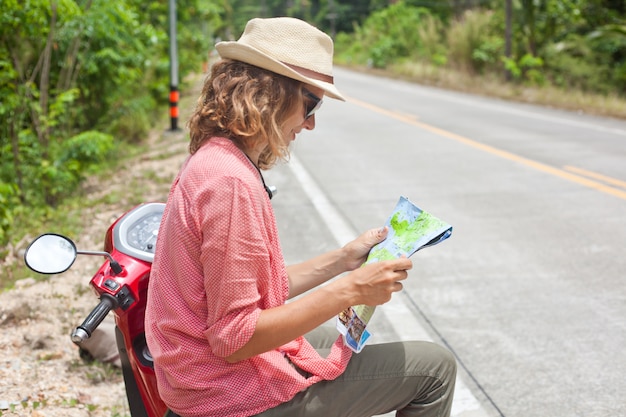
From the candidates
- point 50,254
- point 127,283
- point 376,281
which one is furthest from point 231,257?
point 50,254

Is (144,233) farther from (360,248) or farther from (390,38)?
(390,38)

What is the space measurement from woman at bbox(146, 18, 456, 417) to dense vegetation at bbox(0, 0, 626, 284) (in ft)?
14.7

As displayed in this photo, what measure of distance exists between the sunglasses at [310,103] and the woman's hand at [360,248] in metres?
0.51

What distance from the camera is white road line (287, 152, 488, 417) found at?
11.6ft

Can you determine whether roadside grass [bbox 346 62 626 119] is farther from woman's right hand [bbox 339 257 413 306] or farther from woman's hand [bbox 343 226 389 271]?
woman's right hand [bbox 339 257 413 306]

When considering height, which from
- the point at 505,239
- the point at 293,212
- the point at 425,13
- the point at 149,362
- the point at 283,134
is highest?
the point at 283,134

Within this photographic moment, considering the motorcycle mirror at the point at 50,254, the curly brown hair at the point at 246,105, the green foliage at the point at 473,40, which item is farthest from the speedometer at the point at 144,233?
the green foliage at the point at 473,40

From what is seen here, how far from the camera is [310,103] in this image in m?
2.23

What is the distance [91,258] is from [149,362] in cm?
364

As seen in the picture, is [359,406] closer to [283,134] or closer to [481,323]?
[283,134]

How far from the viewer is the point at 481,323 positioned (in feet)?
15.0

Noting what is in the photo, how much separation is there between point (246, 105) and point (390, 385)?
96 cm

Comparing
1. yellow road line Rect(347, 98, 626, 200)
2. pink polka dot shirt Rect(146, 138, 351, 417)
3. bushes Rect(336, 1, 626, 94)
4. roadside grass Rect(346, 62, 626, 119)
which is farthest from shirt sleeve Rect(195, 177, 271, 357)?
bushes Rect(336, 1, 626, 94)

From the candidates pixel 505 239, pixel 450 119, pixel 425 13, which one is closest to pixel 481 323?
pixel 505 239
